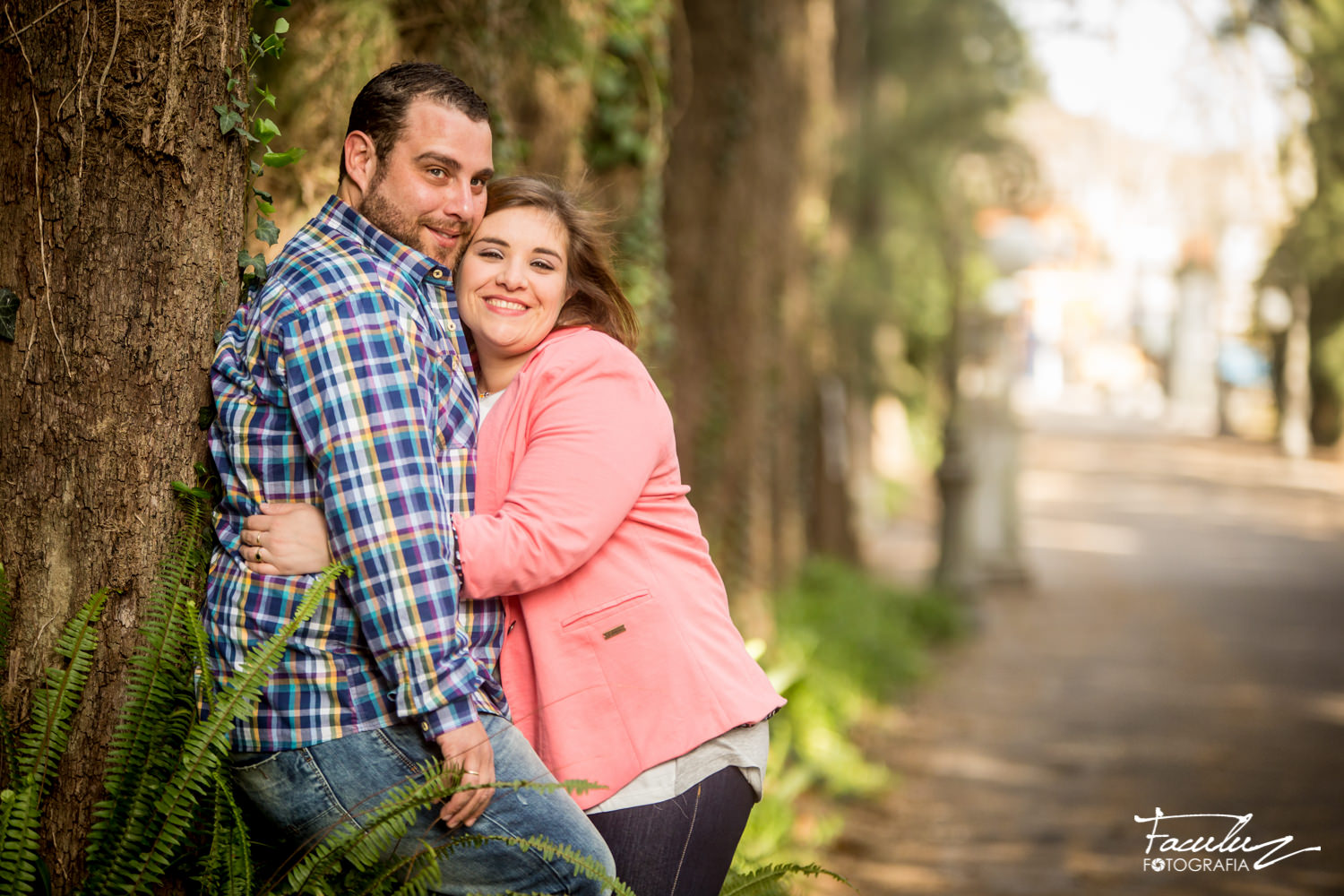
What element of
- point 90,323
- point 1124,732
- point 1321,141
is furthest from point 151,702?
point 1321,141

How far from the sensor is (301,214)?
4.37 metres

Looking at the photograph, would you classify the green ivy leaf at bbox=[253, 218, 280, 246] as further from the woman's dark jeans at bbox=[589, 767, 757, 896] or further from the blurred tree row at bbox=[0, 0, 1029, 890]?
the woman's dark jeans at bbox=[589, 767, 757, 896]

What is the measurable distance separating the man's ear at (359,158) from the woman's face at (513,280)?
271 mm

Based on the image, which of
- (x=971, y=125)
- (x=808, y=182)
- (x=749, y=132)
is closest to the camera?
(x=749, y=132)

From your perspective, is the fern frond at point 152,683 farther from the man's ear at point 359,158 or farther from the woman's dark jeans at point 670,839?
the woman's dark jeans at point 670,839

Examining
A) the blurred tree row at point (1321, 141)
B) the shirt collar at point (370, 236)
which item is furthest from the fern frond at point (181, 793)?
the blurred tree row at point (1321, 141)

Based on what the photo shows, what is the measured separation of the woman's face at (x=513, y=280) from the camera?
254cm

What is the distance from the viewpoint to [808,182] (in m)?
13.2

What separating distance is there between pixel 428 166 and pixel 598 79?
311 cm

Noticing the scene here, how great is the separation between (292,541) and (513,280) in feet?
2.29

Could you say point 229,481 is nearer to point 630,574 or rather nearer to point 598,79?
point 630,574

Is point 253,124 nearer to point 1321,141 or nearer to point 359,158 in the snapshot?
Result: point 359,158

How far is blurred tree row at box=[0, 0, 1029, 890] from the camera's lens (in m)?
2.35

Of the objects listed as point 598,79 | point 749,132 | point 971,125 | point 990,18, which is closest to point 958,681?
point 749,132
